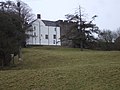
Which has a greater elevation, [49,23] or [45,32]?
[49,23]

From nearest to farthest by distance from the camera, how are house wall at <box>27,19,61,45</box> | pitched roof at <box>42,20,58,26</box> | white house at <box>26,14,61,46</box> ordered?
house wall at <box>27,19,61,45</box> → white house at <box>26,14,61,46</box> → pitched roof at <box>42,20,58,26</box>

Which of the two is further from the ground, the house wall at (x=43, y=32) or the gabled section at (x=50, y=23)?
the gabled section at (x=50, y=23)

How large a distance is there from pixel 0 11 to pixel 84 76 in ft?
49.5

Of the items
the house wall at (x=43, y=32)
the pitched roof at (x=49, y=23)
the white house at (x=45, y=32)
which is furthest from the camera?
the pitched roof at (x=49, y=23)

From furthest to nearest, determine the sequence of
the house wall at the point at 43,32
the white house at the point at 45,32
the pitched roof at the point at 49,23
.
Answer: the pitched roof at the point at 49,23 < the white house at the point at 45,32 < the house wall at the point at 43,32

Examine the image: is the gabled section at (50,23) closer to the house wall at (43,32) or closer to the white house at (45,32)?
the white house at (45,32)

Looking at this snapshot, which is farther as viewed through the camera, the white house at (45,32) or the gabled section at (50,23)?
the gabled section at (50,23)

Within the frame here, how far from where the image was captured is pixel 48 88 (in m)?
15.5

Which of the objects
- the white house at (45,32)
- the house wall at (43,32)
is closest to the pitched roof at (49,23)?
the white house at (45,32)

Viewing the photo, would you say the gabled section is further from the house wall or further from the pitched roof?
the house wall

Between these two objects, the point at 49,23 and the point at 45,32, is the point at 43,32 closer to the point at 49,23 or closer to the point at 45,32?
the point at 45,32

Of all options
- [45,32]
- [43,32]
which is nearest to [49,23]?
[45,32]

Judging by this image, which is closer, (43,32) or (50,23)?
(43,32)

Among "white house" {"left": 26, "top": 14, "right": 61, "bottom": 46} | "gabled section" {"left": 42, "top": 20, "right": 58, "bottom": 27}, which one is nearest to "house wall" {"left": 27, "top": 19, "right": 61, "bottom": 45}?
"white house" {"left": 26, "top": 14, "right": 61, "bottom": 46}
